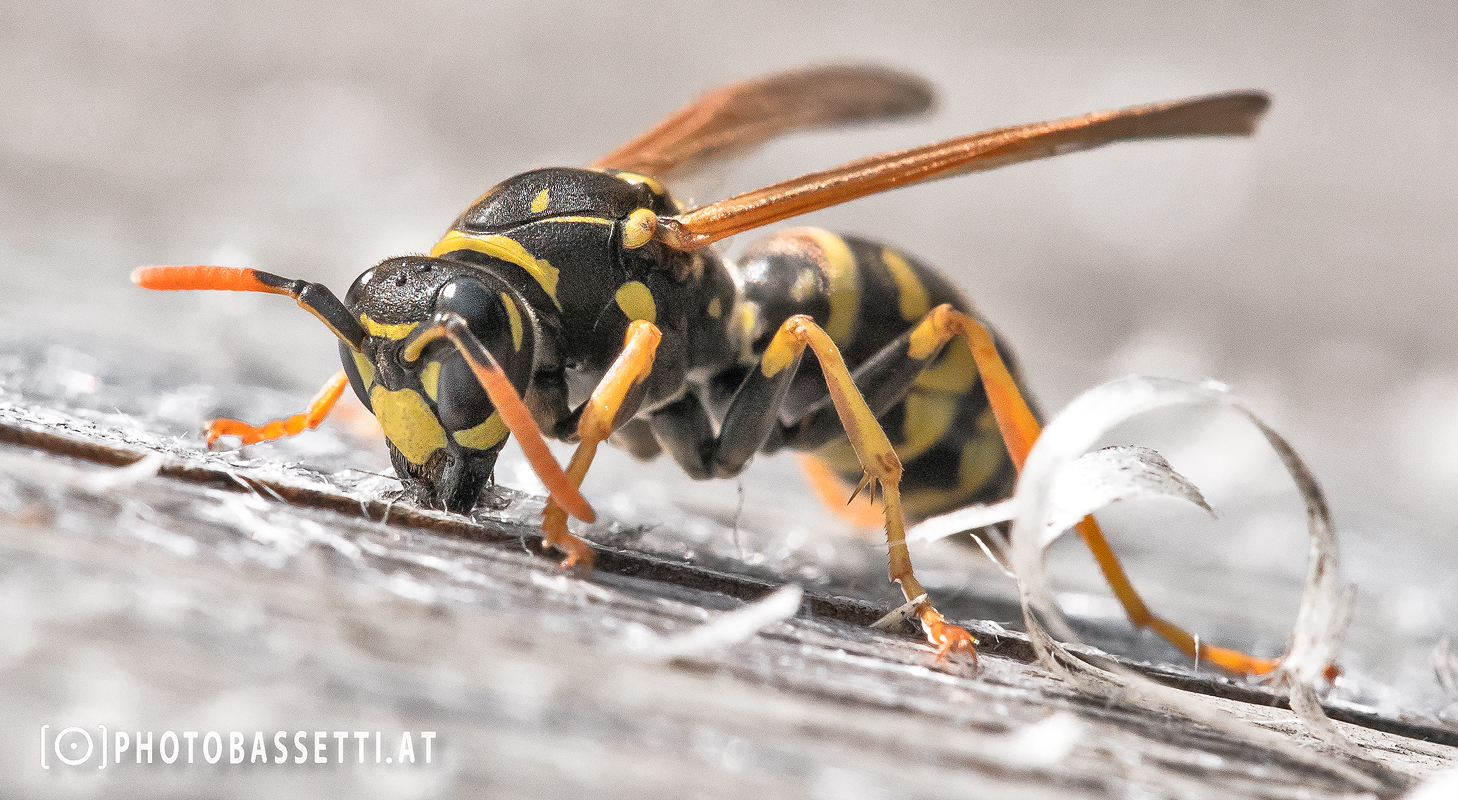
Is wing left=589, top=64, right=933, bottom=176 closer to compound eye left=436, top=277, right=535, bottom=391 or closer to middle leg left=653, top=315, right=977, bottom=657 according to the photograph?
middle leg left=653, top=315, right=977, bottom=657

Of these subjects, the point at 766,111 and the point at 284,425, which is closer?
the point at 284,425

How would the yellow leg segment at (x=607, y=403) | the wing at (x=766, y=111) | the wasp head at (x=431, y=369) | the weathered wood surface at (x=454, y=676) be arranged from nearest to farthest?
1. the weathered wood surface at (x=454, y=676)
2. the yellow leg segment at (x=607, y=403)
3. the wasp head at (x=431, y=369)
4. the wing at (x=766, y=111)

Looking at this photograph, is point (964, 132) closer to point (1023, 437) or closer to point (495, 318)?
point (1023, 437)

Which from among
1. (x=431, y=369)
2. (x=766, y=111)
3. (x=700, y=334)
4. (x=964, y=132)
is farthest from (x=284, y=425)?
(x=964, y=132)

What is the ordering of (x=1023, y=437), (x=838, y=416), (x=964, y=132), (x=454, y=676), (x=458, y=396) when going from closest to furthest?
(x=454, y=676), (x=458, y=396), (x=1023, y=437), (x=838, y=416), (x=964, y=132)

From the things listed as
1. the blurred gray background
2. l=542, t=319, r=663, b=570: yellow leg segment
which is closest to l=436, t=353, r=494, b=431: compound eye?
l=542, t=319, r=663, b=570: yellow leg segment

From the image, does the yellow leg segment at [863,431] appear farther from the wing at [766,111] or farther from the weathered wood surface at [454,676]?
the wing at [766,111]

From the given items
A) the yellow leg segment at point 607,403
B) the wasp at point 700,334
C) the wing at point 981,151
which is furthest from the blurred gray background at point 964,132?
the yellow leg segment at point 607,403

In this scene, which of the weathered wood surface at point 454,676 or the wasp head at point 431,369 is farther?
the wasp head at point 431,369
